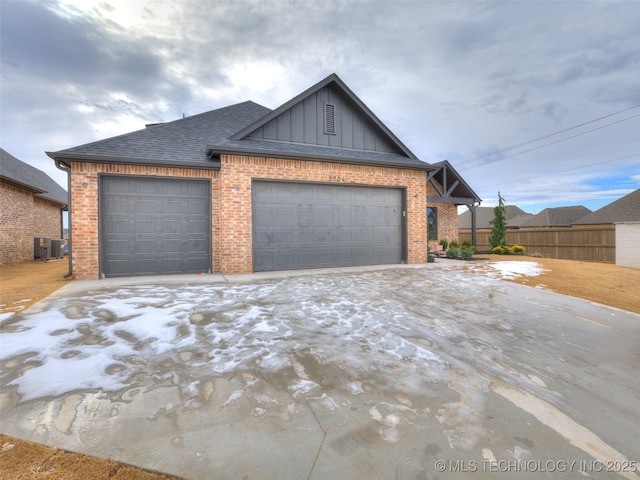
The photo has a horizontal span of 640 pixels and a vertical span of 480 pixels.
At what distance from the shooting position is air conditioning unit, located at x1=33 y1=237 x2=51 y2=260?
12.9 metres

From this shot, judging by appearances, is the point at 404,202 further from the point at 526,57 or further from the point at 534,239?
the point at 534,239

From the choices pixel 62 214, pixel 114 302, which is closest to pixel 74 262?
pixel 114 302

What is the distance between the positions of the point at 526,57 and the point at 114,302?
16.1m

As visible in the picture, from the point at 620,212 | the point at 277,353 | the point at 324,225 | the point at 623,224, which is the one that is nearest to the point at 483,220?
the point at 620,212

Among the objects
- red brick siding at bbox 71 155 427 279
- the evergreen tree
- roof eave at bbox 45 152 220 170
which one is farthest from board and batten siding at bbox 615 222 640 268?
roof eave at bbox 45 152 220 170

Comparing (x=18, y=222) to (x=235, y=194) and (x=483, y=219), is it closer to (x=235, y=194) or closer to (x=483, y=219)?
(x=235, y=194)

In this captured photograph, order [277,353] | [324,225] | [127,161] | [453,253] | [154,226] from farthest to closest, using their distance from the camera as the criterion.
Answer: [453,253] → [324,225] → [154,226] → [127,161] → [277,353]

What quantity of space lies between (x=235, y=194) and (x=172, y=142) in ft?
9.69

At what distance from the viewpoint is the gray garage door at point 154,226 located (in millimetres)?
7457

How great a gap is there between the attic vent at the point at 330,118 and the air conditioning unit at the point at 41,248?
14475 mm

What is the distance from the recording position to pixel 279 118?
9117 mm

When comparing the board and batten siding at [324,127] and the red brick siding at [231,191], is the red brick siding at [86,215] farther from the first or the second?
the board and batten siding at [324,127]

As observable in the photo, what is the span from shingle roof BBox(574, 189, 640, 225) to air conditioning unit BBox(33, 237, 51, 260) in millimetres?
34648

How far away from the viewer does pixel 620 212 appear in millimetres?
21344
